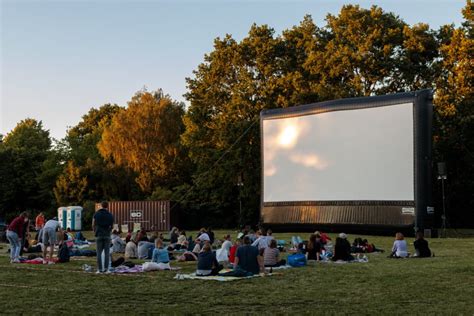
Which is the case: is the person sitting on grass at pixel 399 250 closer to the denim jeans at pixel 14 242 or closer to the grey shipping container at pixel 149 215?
the denim jeans at pixel 14 242

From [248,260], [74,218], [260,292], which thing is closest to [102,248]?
[248,260]

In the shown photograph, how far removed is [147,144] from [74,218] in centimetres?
1008

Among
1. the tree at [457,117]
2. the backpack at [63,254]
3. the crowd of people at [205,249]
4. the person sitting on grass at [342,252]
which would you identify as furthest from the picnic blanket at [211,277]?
the tree at [457,117]

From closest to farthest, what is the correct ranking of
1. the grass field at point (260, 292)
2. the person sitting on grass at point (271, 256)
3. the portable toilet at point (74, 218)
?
1. the grass field at point (260, 292)
2. the person sitting on grass at point (271, 256)
3. the portable toilet at point (74, 218)

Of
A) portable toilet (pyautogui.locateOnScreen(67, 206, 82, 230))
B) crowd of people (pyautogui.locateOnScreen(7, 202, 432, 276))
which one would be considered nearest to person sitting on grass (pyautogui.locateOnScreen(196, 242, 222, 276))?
crowd of people (pyautogui.locateOnScreen(7, 202, 432, 276))

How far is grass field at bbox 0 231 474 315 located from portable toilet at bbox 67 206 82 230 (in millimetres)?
30566

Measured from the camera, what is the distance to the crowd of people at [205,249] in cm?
1453

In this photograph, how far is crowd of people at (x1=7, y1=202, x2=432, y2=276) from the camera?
14.5 m

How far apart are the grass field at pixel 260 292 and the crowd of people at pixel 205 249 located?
0.72 metres

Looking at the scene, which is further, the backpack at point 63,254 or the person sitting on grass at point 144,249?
the person sitting on grass at point 144,249

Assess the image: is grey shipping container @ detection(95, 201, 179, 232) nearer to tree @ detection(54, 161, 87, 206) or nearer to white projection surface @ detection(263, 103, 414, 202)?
tree @ detection(54, 161, 87, 206)

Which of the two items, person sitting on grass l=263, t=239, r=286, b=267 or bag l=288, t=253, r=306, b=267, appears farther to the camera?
bag l=288, t=253, r=306, b=267

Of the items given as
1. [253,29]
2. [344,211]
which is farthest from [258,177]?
[344,211]

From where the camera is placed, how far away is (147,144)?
177 ft
